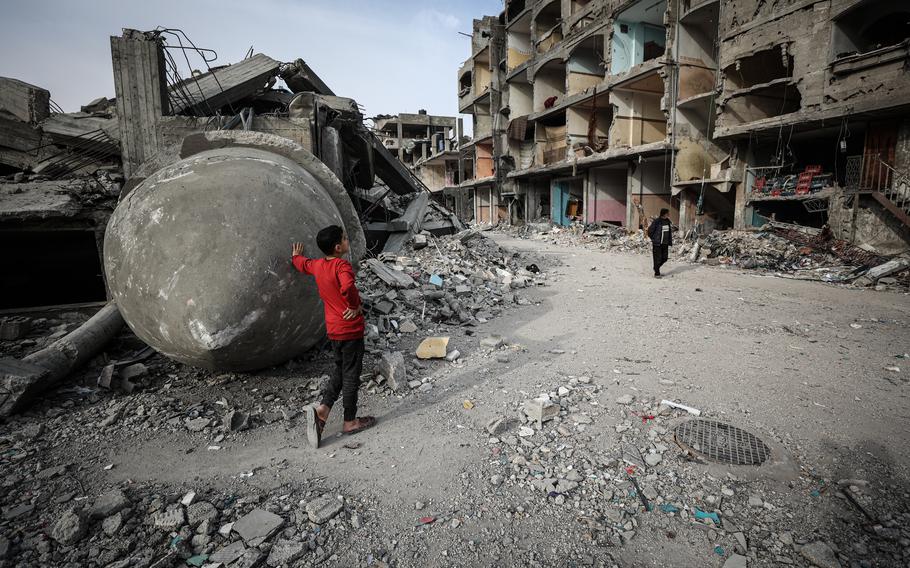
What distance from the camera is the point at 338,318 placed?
9.68ft

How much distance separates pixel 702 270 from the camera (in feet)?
33.9

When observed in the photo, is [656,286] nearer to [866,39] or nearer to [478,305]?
[478,305]

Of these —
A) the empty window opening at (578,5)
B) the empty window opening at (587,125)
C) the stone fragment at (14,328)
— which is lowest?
the stone fragment at (14,328)

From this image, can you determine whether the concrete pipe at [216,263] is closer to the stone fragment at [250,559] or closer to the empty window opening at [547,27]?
the stone fragment at [250,559]

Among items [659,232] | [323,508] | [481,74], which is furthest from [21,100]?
[481,74]

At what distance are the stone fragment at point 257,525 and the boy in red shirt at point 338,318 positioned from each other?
2.33ft

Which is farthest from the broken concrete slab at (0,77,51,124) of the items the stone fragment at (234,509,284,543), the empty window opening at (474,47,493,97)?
the empty window opening at (474,47,493,97)

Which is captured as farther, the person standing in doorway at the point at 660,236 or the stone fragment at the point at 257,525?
the person standing in doorway at the point at 660,236

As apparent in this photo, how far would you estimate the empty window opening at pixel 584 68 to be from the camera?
1933 cm

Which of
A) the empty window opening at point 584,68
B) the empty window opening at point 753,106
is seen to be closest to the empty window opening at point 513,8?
the empty window opening at point 584,68

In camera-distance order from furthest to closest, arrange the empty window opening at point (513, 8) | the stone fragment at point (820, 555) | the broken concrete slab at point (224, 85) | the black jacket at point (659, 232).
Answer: the empty window opening at point (513, 8) < the black jacket at point (659, 232) < the broken concrete slab at point (224, 85) < the stone fragment at point (820, 555)

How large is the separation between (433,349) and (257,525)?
2.53m

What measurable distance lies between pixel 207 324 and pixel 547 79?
77.4ft

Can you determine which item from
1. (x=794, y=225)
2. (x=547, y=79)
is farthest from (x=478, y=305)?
(x=547, y=79)
